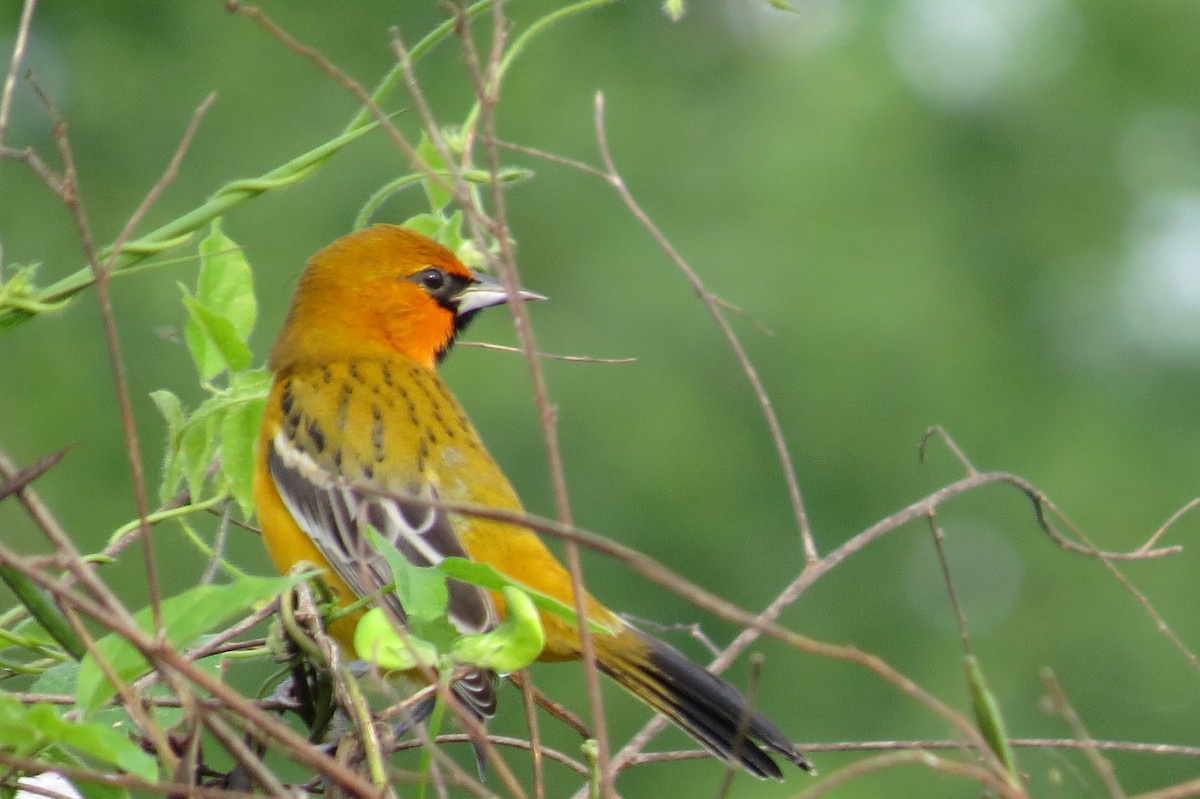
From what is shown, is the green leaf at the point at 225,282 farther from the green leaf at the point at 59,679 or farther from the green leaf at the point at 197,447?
the green leaf at the point at 59,679

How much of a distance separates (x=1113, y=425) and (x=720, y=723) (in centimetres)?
1168

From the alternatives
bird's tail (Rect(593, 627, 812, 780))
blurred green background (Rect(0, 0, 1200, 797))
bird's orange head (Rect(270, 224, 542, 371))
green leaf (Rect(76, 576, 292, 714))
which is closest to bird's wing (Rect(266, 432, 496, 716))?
bird's tail (Rect(593, 627, 812, 780))

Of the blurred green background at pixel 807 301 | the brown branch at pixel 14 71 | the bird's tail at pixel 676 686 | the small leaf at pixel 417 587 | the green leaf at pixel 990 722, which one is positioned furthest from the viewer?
the blurred green background at pixel 807 301

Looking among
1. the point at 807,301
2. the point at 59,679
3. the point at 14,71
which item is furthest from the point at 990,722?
the point at 807,301

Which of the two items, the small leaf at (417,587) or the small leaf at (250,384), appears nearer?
the small leaf at (417,587)

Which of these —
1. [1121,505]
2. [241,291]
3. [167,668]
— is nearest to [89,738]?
[167,668]

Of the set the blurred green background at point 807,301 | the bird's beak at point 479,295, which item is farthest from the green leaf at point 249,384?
the blurred green background at point 807,301

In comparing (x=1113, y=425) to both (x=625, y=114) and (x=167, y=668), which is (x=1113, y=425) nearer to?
(x=625, y=114)

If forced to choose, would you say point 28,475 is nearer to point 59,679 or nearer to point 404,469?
point 59,679

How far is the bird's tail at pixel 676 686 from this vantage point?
273cm

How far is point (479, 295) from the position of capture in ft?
12.9

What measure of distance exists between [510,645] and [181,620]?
30 cm

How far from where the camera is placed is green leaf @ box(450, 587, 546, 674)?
1511mm

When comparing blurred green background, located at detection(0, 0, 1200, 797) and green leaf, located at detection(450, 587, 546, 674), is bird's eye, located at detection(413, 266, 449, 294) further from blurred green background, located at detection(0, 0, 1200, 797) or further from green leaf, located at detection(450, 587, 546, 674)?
blurred green background, located at detection(0, 0, 1200, 797)
